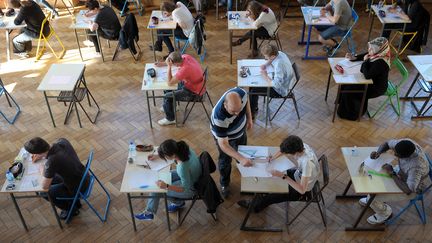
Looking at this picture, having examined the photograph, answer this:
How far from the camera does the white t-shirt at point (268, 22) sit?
6586mm

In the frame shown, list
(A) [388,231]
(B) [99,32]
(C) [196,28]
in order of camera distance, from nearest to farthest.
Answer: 1. (A) [388,231]
2. (C) [196,28]
3. (B) [99,32]

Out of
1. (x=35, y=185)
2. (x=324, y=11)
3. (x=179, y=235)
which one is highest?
(x=324, y=11)

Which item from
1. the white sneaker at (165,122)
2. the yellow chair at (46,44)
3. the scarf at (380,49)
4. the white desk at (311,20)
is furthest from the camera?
the yellow chair at (46,44)

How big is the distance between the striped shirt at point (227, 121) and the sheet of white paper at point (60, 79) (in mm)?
2376

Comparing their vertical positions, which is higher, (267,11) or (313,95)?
(267,11)

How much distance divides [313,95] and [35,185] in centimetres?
413

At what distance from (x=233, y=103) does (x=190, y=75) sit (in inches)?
57.9

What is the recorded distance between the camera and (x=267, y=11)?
6625mm

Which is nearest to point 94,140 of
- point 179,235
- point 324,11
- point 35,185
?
point 35,185

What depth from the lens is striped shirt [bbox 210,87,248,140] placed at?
3996mm

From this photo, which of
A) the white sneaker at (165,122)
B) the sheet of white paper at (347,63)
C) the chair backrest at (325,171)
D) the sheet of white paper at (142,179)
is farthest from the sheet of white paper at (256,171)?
the sheet of white paper at (347,63)

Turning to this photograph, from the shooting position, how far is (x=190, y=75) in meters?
5.20

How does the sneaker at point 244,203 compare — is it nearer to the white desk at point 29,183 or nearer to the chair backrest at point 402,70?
the white desk at point 29,183

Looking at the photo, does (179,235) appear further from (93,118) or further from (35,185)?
(93,118)
